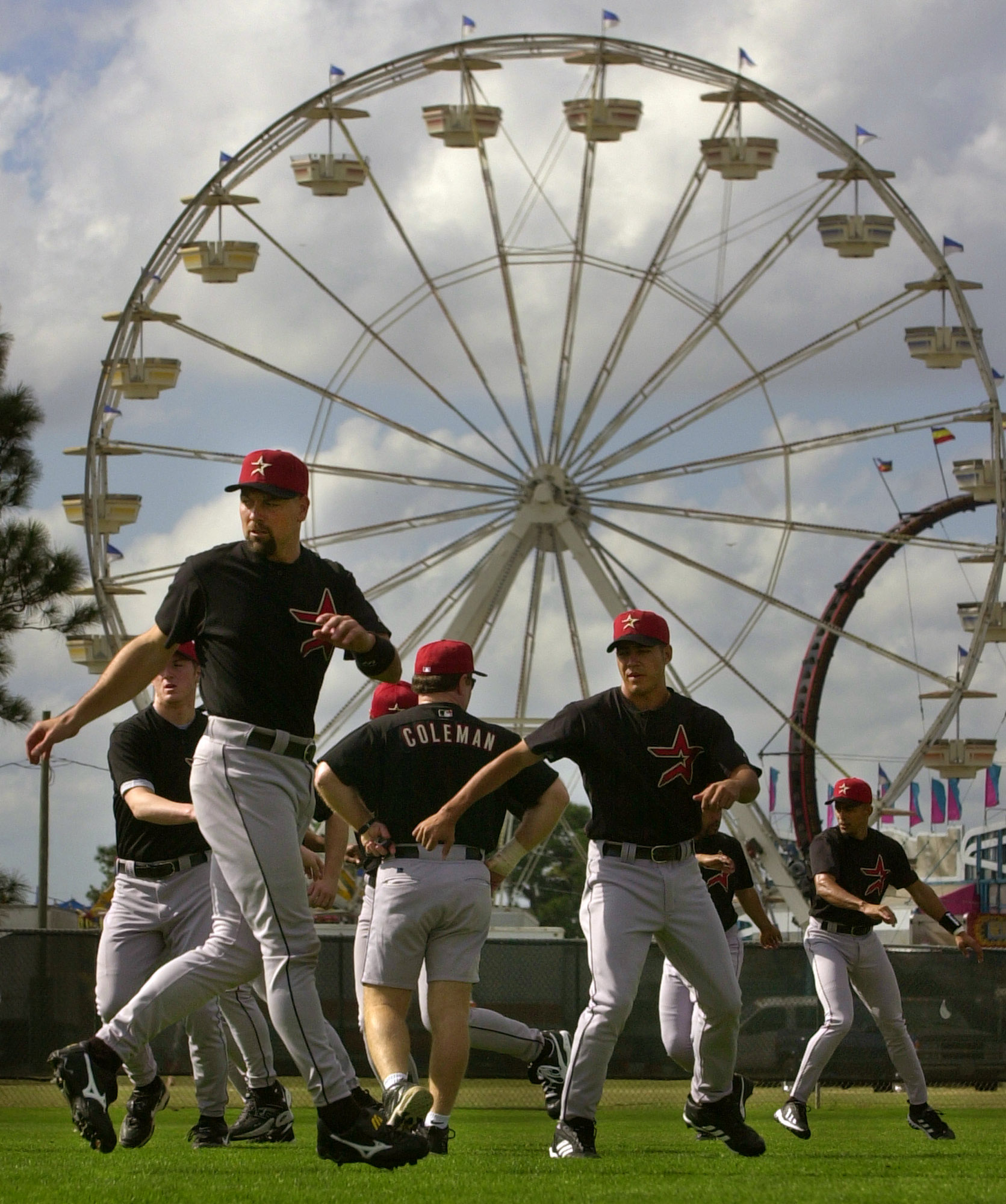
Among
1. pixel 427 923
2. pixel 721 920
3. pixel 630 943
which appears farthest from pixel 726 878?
pixel 427 923

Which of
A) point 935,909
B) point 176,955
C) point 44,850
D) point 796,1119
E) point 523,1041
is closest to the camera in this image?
point 176,955

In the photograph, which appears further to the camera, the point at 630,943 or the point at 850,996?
the point at 850,996

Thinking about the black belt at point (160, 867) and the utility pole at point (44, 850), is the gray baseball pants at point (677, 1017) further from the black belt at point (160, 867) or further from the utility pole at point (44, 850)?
the utility pole at point (44, 850)

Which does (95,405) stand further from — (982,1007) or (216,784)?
(216,784)

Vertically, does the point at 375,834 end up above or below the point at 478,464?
below

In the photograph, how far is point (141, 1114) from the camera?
25.1 ft

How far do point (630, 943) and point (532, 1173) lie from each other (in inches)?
48.2

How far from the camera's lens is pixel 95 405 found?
96.9 ft

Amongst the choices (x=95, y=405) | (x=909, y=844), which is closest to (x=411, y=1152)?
(x=95, y=405)

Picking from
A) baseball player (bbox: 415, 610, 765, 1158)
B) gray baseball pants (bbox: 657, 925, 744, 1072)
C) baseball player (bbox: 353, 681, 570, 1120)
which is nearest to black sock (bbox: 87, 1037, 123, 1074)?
baseball player (bbox: 415, 610, 765, 1158)

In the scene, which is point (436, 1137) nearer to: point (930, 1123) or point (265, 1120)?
point (265, 1120)

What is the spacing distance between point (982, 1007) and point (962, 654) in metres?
13.9

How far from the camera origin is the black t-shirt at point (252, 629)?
5.86 meters

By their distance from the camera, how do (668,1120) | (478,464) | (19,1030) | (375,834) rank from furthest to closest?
(478,464) → (19,1030) → (668,1120) → (375,834)
